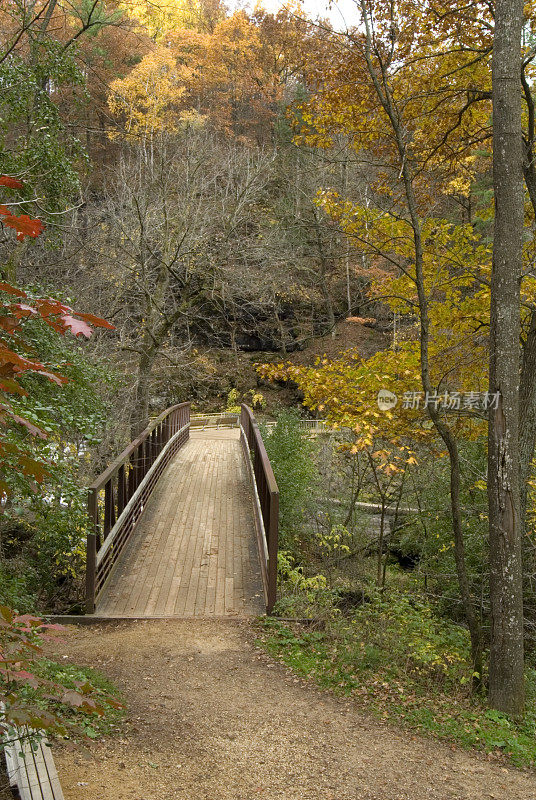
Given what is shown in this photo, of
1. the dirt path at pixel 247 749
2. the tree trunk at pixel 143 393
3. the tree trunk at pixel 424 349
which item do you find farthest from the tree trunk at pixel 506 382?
the tree trunk at pixel 143 393

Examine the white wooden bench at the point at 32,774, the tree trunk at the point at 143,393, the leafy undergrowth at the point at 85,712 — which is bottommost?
the leafy undergrowth at the point at 85,712

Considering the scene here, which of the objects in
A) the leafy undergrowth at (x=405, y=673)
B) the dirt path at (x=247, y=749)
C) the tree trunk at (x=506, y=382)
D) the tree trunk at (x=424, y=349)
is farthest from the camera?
the tree trunk at (x=424, y=349)

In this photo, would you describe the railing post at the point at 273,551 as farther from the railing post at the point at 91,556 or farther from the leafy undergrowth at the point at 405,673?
the railing post at the point at 91,556

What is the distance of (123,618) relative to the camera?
6684mm

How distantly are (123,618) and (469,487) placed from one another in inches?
220

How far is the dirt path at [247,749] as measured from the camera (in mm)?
3574

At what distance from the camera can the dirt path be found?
3574mm

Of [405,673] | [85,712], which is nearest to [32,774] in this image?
[85,712]

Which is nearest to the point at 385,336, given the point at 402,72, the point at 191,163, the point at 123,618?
the point at 191,163

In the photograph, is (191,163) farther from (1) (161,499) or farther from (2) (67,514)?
(2) (67,514)

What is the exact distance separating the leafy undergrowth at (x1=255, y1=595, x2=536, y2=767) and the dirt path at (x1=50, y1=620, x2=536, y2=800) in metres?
0.25

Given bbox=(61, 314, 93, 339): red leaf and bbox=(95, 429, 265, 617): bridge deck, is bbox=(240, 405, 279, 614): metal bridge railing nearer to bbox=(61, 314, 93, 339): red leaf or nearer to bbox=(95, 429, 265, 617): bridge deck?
bbox=(95, 429, 265, 617): bridge deck

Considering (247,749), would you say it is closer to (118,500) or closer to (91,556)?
(91,556)

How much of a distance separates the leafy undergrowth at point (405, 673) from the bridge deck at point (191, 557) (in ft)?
3.44
